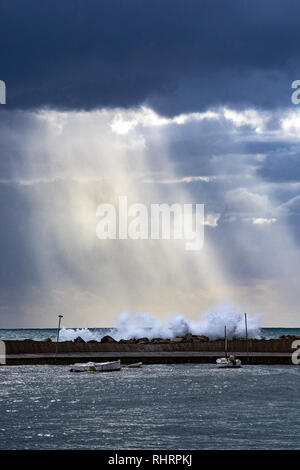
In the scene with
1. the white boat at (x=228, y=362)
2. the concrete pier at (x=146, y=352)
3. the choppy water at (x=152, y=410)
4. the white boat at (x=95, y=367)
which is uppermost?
the concrete pier at (x=146, y=352)

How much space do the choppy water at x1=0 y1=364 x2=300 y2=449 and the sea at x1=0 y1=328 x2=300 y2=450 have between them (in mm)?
62

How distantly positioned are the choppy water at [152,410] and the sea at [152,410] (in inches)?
2.4

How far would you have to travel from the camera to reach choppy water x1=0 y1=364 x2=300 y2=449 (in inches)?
2004

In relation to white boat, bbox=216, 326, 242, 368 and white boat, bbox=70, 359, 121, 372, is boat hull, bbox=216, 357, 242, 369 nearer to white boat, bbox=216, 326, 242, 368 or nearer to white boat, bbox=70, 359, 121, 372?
white boat, bbox=216, 326, 242, 368

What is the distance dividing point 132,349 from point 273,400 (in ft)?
190

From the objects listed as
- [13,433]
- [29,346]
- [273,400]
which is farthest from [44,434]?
[29,346]

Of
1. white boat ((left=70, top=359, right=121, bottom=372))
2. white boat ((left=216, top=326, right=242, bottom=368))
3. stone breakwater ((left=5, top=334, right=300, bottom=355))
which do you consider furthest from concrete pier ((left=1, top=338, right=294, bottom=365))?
white boat ((left=70, top=359, right=121, bottom=372))

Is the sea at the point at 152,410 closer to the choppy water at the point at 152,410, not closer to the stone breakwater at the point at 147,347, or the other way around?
the choppy water at the point at 152,410

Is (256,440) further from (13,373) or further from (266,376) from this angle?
(13,373)

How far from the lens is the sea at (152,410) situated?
50.9 m

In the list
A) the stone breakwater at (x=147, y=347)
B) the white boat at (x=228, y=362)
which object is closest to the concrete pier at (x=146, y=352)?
the stone breakwater at (x=147, y=347)

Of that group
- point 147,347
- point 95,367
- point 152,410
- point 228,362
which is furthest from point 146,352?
point 152,410

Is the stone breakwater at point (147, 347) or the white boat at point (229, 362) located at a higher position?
the stone breakwater at point (147, 347)

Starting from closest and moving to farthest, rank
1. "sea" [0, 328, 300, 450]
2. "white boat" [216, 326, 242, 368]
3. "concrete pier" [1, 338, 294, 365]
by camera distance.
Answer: "sea" [0, 328, 300, 450], "white boat" [216, 326, 242, 368], "concrete pier" [1, 338, 294, 365]
